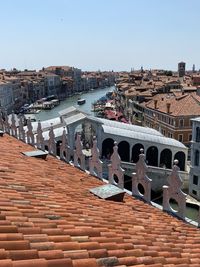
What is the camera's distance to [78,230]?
5.83 metres

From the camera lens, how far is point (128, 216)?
27.6 ft

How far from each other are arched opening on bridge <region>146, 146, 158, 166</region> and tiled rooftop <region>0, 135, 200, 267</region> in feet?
87.6

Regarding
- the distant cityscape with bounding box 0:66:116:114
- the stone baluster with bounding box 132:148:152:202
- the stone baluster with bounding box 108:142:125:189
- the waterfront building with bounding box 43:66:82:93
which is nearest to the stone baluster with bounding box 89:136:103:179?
the stone baluster with bounding box 108:142:125:189

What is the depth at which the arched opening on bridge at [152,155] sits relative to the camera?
36688 mm

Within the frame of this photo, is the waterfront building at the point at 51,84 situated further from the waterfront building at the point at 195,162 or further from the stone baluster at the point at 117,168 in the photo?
the stone baluster at the point at 117,168

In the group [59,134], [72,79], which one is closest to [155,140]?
[59,134]

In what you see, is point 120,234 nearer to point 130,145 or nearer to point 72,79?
point 130,145

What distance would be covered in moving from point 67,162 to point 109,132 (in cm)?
1980

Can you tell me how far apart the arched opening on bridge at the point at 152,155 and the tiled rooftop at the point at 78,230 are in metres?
26.7

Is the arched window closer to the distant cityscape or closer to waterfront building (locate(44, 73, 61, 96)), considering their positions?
the distant cityscape

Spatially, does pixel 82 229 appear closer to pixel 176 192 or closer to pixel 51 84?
pixel 176 192

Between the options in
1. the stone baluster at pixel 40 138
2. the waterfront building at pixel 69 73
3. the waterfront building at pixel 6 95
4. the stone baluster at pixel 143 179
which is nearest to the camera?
the stone baluster at pixel 143 179

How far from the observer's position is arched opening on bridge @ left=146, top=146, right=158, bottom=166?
120 feet

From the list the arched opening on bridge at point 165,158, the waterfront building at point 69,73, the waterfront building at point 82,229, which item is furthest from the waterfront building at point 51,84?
the waterfront building at point 82,229
